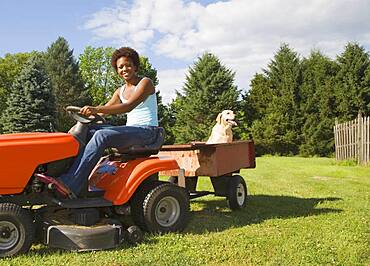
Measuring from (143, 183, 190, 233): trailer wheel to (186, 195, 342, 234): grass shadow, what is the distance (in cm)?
24

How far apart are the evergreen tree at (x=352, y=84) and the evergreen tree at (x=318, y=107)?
0.61m

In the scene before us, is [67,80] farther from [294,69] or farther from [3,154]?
→ [3,154]

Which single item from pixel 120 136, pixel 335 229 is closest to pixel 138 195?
pixel 120 136

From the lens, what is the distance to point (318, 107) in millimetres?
29547

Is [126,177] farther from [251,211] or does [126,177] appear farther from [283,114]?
[283,114]

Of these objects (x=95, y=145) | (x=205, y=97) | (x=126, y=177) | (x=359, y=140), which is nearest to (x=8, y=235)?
(x=95, y=145)

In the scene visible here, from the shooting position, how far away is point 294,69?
101 ft

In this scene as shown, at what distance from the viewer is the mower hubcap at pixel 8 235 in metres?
3.90

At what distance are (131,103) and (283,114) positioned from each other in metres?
26.6

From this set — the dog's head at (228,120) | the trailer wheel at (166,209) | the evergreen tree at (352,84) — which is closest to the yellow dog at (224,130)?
the dog's head at (228,120)

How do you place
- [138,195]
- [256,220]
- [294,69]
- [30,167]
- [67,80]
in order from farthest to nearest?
[67,80] < [294,69] < [256,220] < [138,195] < [30,167]

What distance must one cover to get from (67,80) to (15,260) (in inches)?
1261

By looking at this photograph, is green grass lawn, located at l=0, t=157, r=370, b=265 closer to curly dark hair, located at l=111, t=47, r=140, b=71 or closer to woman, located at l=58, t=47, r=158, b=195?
woman, located at l=58, t=47, r=158, b=195

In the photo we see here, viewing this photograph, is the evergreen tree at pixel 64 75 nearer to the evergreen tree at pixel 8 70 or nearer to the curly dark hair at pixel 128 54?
the evergreen tree at pixel 8 70
